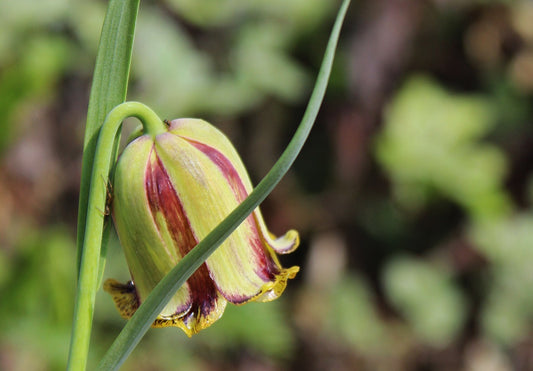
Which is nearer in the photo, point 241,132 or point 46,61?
point 46,61

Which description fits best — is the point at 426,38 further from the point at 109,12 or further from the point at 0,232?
the point at 109,12

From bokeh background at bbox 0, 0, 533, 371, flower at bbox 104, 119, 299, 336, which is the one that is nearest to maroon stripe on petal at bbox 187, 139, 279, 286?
flower at bbox 104, 119, 299, 336

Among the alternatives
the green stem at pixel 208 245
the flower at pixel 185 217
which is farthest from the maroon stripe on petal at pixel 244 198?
the green stem at pixel 208 245

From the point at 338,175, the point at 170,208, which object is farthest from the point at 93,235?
the point at 338,175

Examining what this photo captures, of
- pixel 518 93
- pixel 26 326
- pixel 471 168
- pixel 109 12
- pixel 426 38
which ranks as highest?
pixel 109 12

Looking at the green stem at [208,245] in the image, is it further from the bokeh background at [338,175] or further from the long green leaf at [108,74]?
the bokeh background at [338,175]

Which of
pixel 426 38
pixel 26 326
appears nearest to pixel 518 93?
pixel 426 38

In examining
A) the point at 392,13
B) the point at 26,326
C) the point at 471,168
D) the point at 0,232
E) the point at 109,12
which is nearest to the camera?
the point at 109,12
